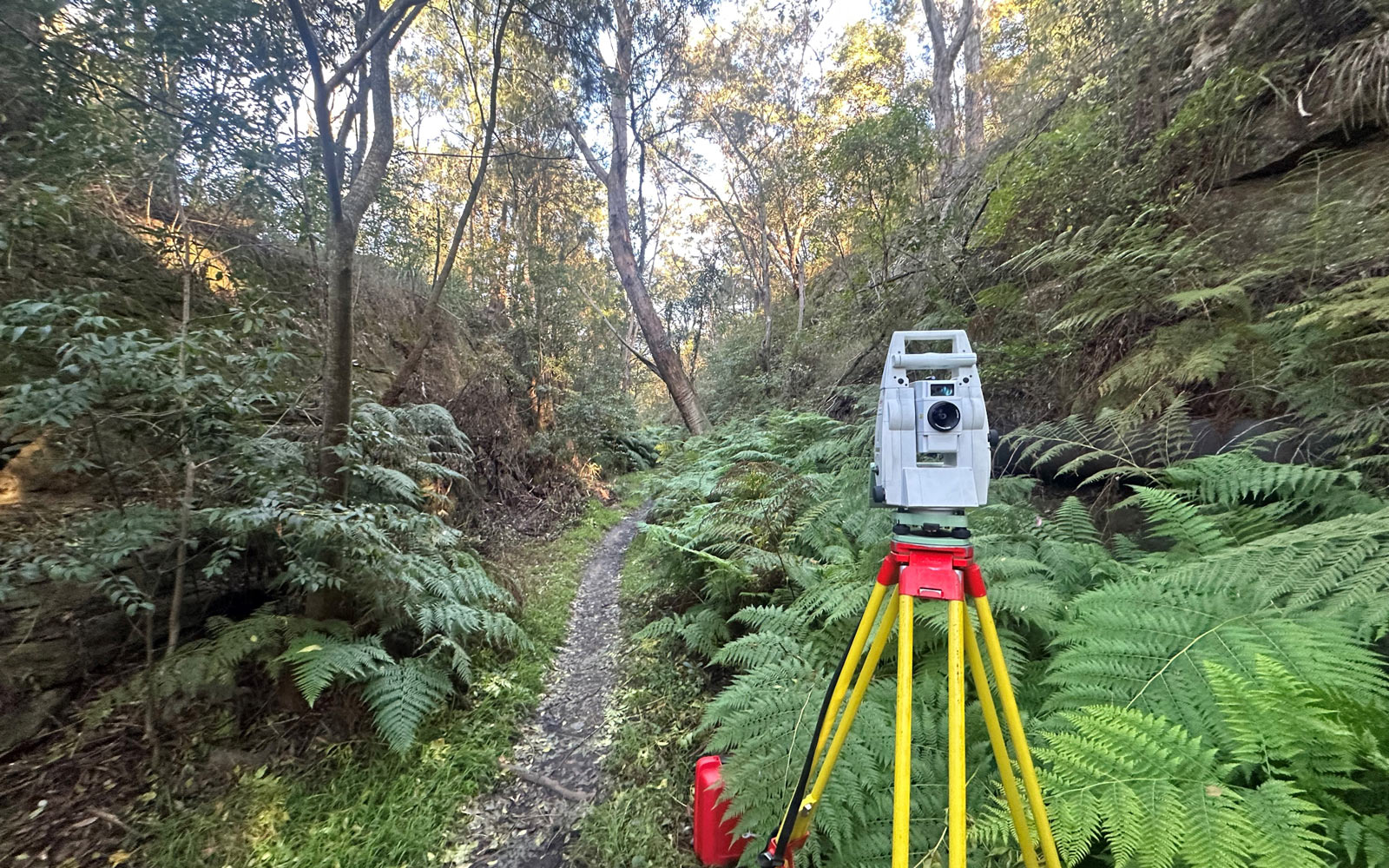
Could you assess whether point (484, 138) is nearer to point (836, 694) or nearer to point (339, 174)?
point (339, 174)

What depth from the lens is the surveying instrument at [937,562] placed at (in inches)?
47.8

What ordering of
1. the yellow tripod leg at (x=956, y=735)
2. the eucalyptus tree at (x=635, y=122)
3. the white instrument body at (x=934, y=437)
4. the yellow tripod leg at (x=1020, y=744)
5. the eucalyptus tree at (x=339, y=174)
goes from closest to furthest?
the yellow tripod leg at (x=956, y=735) < the yellow tripod leg at (x=1020, y=744) < the white instrument body at (x=934, y=437) < the eucalyptus tree at (x=339, y=174) < the eucalyptus tree at (x=635, y=122)

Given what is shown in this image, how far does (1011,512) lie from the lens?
117 inches

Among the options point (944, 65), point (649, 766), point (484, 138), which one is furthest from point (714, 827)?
point (944, 65)

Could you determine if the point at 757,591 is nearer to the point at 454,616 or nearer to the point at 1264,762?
the point at 454,616

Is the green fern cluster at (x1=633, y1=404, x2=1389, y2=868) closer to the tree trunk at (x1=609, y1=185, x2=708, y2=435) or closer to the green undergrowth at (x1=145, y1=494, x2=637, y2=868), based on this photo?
the green undergrowth at (x1=145, y1=494, x2=637, y2=868)

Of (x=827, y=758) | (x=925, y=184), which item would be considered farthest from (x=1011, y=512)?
(x=925, y=184)

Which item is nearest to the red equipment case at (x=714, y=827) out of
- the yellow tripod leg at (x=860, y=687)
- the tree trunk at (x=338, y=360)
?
the yellow tripod leg at (x=860, y=687)

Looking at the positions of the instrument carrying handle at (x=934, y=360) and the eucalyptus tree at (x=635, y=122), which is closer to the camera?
the instrument carrying handle at (x=934, y=360)

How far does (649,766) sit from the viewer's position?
2768 millimetres

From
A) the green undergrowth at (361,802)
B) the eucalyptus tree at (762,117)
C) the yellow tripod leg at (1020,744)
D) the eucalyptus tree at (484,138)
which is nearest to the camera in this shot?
the yellow tripod leg at (1020,744)

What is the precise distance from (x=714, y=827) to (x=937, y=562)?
5.30ft

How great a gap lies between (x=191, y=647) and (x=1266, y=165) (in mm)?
7223

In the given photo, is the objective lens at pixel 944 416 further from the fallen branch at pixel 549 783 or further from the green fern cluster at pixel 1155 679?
the fallen branch at pixel 549 783
